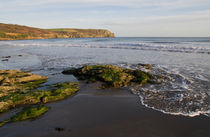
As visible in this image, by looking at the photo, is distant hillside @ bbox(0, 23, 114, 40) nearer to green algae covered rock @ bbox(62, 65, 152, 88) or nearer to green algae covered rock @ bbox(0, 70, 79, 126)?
green algae covered rock @ bbox(0, 70, 79, 126)

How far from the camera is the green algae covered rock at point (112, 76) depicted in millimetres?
10055

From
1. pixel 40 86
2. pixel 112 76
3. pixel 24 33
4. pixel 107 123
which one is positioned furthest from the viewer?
pixel 24 33

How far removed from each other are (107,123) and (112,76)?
524 centimetres

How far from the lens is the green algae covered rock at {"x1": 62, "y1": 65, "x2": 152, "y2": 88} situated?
10.1 meters

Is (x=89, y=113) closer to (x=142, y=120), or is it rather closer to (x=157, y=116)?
(x=142, y=120)

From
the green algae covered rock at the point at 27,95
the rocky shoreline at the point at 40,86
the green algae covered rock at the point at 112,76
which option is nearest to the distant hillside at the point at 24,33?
the rocky shoreline at the point at 40,86

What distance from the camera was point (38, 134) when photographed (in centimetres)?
499

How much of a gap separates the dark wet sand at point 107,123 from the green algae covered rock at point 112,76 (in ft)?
9.10

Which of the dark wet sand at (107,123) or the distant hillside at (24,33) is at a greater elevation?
the distant hillside at (24,33)

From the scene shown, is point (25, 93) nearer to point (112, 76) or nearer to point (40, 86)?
point (40, 86)

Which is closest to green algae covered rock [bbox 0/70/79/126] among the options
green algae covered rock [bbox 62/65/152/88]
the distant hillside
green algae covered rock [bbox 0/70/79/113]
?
green algae covered rock [bbox 0/70/79/113]

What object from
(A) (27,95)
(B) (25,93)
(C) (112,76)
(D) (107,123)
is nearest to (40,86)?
(B) (25,93)

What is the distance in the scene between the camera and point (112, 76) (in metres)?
10.6

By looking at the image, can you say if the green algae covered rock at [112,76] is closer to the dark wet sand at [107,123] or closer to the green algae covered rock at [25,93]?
the green algae covered rock at [25,93]
